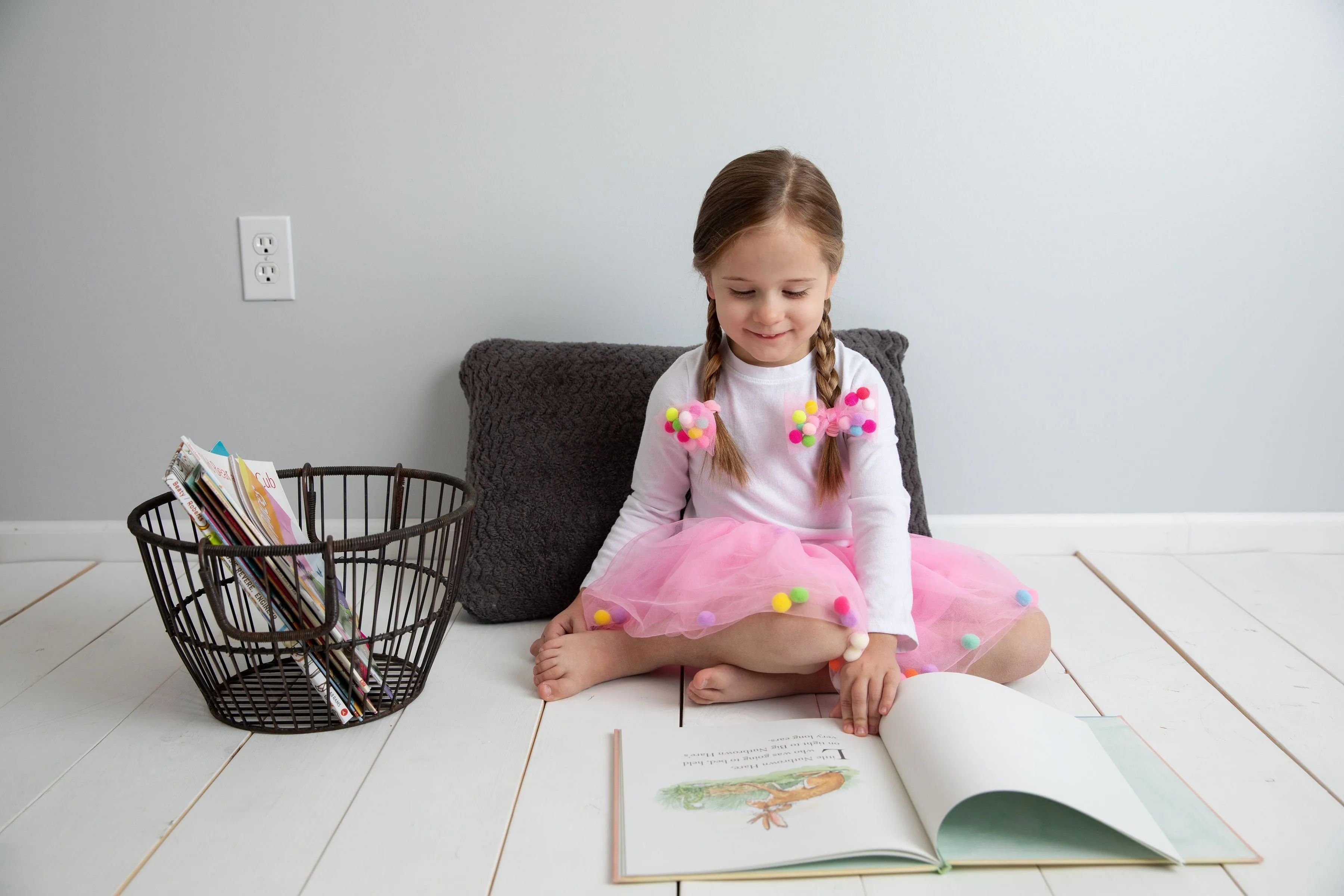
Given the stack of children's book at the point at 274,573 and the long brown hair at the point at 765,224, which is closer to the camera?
the stack of children's book at the point at 274,573

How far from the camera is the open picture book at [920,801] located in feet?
2.32

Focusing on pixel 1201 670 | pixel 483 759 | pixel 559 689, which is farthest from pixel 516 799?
pixel 1201 670

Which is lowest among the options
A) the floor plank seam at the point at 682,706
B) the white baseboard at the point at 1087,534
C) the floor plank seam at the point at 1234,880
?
the floor plank seam at the point at 1234,880


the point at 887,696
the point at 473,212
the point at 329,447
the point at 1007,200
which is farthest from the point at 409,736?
the point at 1007,200

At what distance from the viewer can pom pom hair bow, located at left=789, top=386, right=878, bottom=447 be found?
3.35ft

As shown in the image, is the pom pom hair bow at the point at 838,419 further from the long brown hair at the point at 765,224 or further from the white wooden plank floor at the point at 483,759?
the white wooden plank floor at the point at 483,759

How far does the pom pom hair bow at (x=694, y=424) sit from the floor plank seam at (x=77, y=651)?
26.8 inches

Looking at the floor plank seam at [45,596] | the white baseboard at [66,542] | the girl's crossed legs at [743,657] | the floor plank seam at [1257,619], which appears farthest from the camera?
the white baseboard at [66,542]

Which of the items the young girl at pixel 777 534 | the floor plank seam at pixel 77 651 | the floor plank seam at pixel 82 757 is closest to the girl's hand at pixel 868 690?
the young girl at pixel 777 534

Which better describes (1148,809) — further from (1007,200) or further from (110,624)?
(110,624)

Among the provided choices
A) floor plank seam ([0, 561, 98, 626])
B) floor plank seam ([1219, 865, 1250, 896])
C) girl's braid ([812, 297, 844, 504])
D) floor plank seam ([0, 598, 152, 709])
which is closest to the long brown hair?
girl's braid ([812, 297, 844, 504])

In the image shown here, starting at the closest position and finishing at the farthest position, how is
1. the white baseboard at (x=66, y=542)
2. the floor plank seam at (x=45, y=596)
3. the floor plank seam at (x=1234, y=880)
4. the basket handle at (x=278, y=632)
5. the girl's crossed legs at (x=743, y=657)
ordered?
the floor plank seam at (x=1234, y=880) → the basket handle at (x=278, y=632) → the girl's crossed legs at (x=743, y=657) → the floor plank seam at (x=45, y=596) → the white baseboard at (x=66, y=542)

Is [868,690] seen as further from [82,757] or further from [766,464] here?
[82,757]

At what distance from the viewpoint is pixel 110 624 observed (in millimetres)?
1147
